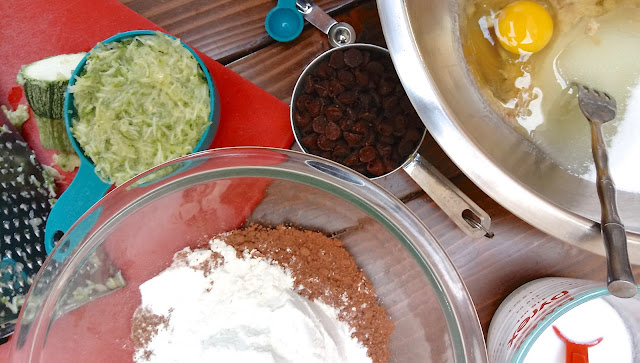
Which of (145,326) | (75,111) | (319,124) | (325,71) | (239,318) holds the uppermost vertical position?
(325,71)

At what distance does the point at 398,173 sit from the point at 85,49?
0.96m

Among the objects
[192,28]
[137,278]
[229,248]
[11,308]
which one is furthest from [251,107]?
[11,308]

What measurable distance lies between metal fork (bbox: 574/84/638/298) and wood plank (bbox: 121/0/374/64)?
0.70 m

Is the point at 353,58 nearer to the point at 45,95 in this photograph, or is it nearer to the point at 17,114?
the point at 45,95

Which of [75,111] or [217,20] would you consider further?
[217,20]

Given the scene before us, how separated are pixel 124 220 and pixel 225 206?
26 centimetres

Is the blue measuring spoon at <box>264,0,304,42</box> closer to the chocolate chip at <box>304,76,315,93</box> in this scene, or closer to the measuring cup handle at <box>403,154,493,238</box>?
the chocolate chip at <box>304,76,315,93</box>

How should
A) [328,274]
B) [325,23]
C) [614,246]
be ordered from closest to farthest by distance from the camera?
[614,246] < [328,274] < [325,23]

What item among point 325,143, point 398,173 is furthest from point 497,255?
point 325,143

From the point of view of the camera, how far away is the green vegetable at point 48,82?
1.30m

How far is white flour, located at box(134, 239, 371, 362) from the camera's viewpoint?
1110 mm

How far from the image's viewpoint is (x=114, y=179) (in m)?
1.27

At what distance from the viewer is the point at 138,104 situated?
1261 millimetres

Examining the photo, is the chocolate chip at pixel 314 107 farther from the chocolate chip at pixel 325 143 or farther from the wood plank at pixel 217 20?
the wood plank at pixel 217 20
